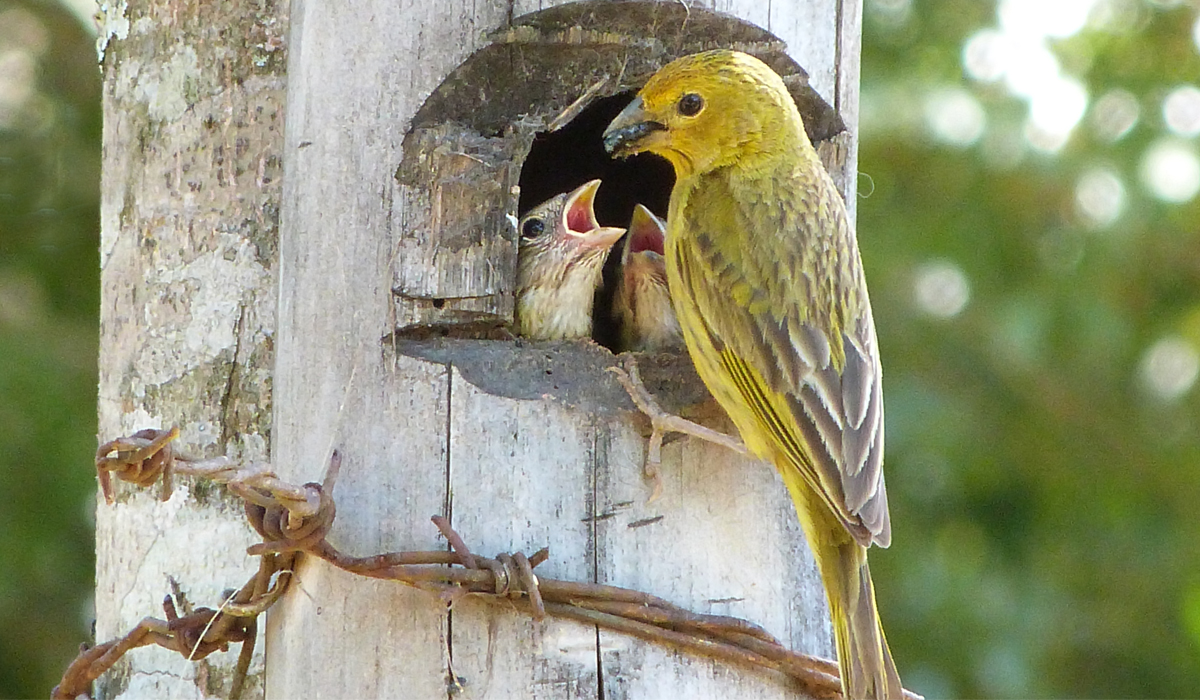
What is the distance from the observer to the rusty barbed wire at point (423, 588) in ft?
10.5

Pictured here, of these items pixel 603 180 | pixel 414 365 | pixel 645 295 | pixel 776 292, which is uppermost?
pixel 603 180

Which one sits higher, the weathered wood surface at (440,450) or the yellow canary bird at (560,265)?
the yellow canary bird at (560,265)

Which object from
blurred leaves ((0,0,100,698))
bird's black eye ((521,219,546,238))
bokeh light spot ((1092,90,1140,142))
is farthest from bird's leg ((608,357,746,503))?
bokeh light spot ((1092,90,1140,142))

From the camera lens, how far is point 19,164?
730cm

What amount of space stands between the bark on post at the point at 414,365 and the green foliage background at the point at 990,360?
9.93 ft

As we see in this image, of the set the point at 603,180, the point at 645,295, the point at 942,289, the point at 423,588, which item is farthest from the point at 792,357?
the point at 942,289

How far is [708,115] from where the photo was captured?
171 inches

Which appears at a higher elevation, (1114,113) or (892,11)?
(892,11)

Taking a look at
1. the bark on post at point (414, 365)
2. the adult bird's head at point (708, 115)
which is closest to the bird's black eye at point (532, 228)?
the adult bird's head at point (708, 115)

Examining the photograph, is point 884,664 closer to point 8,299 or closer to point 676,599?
point 676,599

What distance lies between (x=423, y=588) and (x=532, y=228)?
190 centimetres

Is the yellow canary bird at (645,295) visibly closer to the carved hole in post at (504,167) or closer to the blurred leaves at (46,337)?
the carved hole in post at (504,167)

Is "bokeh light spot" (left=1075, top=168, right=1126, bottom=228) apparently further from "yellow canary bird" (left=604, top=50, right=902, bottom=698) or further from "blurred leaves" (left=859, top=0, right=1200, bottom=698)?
"yellow canary bird" (left=604, top=50, right=902, bottom=698)

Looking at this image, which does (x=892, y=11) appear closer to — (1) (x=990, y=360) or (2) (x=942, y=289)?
(2) (x=942, y=289)
